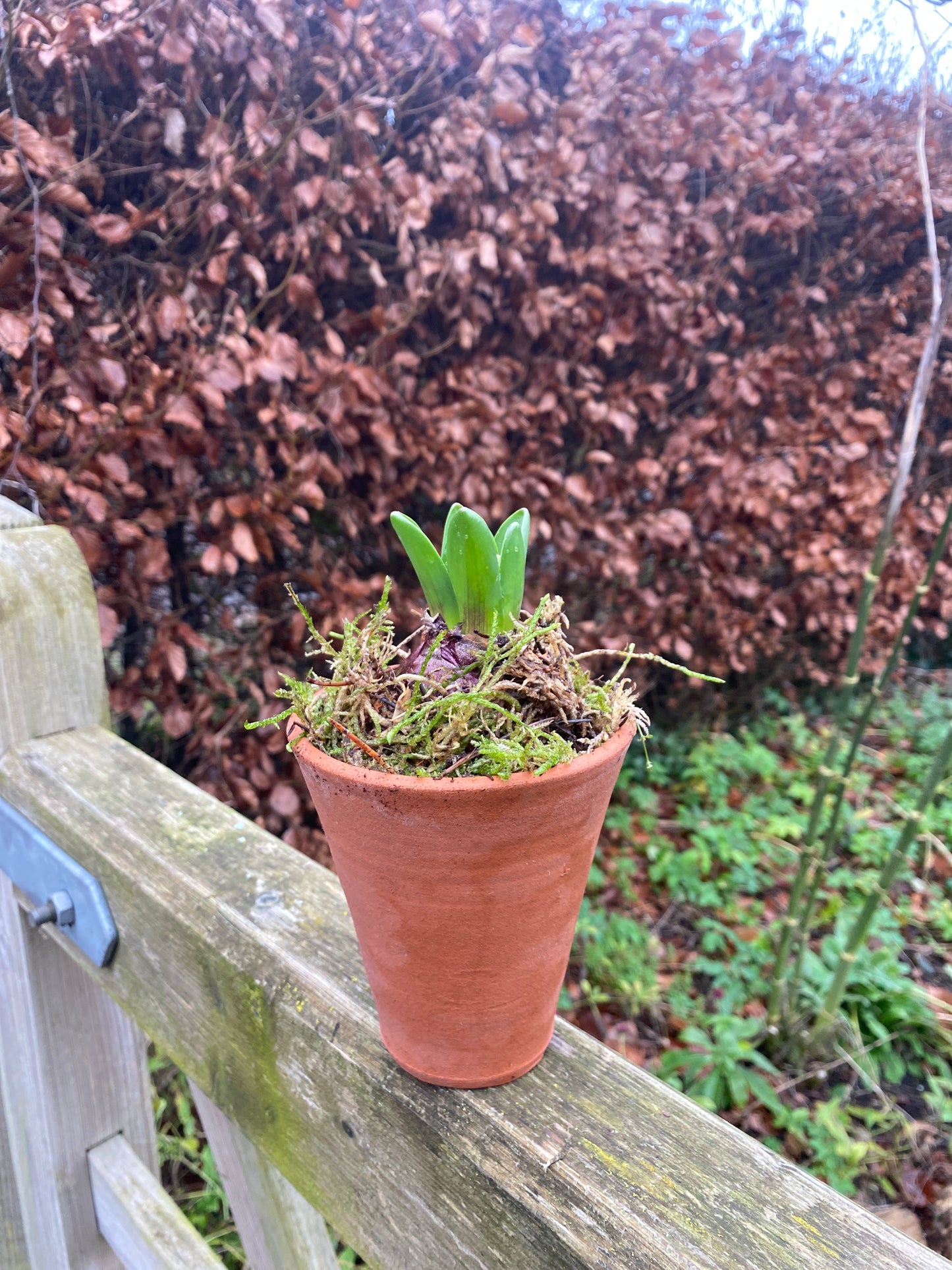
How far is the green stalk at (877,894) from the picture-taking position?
1547mm

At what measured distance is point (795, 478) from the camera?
9.77ft

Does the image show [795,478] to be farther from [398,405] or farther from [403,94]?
[403,94]

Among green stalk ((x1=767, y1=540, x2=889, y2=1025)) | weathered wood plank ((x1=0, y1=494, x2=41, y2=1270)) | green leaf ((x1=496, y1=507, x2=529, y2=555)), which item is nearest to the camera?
green leaf ((x1=496, y1=507, x2=529, y2=555))

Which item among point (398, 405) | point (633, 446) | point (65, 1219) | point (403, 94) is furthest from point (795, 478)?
point (65, 1219)

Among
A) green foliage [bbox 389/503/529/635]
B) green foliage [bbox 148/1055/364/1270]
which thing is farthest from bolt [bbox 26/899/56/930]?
green foliage [bbox 148/1055/364/1270]

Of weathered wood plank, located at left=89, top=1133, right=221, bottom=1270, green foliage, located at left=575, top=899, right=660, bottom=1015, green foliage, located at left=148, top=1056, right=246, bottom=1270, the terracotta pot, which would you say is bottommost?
green foliage, located at left=148, top=1056, right=246, bottom=1270

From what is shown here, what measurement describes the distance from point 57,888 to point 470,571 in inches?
25.9

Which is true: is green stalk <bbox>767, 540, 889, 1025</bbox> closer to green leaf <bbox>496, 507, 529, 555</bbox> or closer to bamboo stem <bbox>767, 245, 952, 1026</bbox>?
bamboo stem <bbox>767, 245, 952, 1026</bbox>

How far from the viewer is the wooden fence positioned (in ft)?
1.47

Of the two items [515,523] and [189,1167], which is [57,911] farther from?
[189,1167]

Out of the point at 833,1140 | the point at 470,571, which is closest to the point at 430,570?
the point at 470,571

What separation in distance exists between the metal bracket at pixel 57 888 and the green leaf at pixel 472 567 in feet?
1.83

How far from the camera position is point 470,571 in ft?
1.68

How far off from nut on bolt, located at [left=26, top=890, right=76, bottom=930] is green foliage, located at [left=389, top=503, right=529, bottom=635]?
593 millimetres
